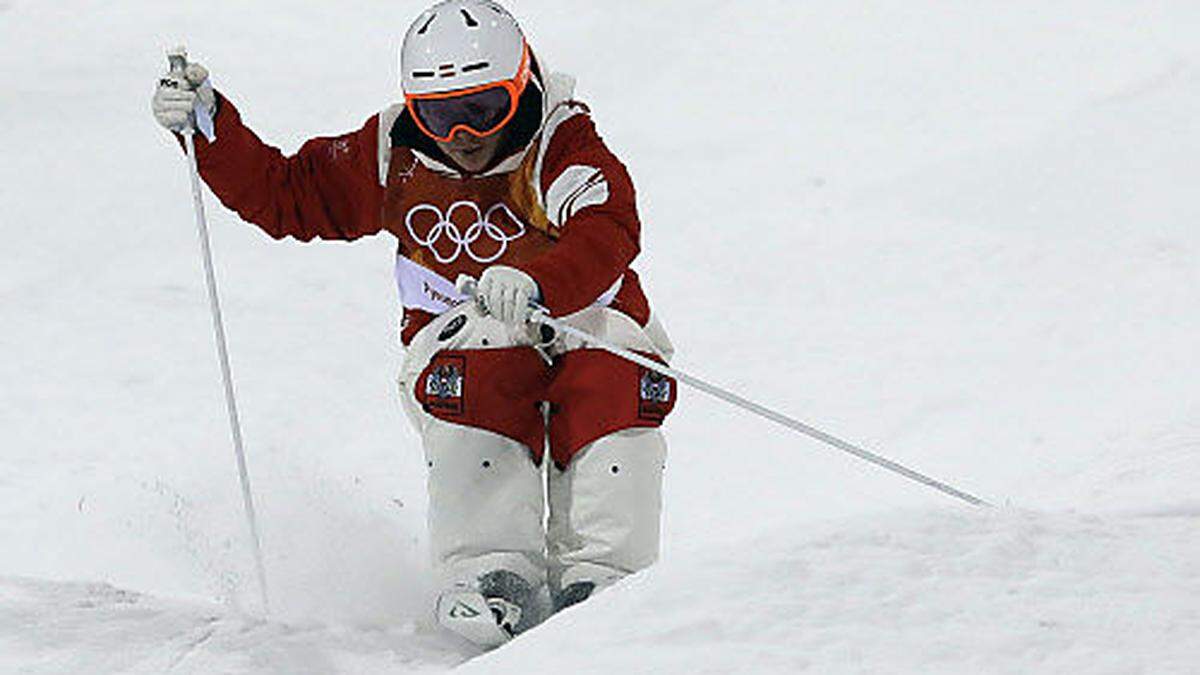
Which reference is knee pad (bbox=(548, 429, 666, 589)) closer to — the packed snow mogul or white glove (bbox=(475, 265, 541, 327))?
the packed snow mogul

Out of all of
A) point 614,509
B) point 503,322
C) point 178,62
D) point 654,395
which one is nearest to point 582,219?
point 503,322

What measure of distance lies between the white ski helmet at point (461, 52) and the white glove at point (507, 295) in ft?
1.36

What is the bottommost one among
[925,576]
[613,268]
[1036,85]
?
[925,576]

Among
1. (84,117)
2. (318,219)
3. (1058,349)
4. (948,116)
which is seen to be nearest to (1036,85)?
(948,116)

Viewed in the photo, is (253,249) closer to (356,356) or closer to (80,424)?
(356,356)

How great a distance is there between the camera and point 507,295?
10.7 feet

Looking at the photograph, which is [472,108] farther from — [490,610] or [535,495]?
[490,610]

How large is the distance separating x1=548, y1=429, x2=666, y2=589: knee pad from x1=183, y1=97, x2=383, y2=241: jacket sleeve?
2.13ft

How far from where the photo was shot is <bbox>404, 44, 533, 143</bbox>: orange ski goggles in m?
3.52

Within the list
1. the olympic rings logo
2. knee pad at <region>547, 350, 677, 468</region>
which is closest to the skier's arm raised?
the olympic rings logo

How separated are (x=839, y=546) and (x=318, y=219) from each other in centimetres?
158

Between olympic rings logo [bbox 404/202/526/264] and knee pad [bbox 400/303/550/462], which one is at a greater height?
olympic rings logo [bbox 404/202/526/264]

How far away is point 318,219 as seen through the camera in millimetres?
3838

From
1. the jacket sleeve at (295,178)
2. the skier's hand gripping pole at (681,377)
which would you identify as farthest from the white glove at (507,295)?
the jacket sleeve at (295,178)
